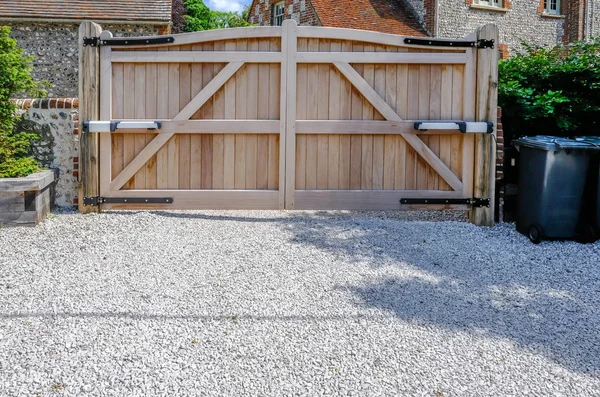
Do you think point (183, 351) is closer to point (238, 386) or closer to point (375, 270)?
point (238, 386)

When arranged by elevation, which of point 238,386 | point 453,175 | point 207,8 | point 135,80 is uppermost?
point 207,8

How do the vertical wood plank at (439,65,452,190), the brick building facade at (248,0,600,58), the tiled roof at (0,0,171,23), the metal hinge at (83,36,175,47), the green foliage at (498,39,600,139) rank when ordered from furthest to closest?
the brick building facade at (248,0,600,58) < the tiled roof at (0,0,171,23) < the green foliage at (498,39,600,139) < the vertical wood plank at (439,65,452,190) < the metal hinge at (83,36,175,47)

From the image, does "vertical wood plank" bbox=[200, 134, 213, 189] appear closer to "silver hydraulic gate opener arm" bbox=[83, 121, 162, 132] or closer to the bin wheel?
"silver hydraulic gate opener arm" bbox=[83, 121, 162, 132]

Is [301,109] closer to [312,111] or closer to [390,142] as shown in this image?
[312,111]

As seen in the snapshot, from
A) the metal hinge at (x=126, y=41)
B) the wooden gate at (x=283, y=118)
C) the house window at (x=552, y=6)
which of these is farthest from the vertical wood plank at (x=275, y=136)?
the house window at (x=552, y=6)

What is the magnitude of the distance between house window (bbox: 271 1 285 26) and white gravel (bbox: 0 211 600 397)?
1837 centimetres

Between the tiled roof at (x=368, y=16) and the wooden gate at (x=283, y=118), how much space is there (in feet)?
44.0

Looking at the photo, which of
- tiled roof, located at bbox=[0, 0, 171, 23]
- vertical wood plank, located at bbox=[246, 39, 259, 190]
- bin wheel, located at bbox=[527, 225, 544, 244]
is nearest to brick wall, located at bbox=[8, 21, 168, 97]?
A: tiled roof, located at bbox=[0, 0, 171, 23]

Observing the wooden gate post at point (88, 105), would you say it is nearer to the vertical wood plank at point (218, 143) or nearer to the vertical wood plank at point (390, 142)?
the vertical wood plank at point (218, 143)

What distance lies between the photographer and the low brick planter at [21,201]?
18.7ft

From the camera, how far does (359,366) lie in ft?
9.72

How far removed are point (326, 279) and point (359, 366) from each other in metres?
1.47

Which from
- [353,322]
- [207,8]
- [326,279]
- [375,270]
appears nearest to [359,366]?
[353,322]

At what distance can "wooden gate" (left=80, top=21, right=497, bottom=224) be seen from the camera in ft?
20.7
